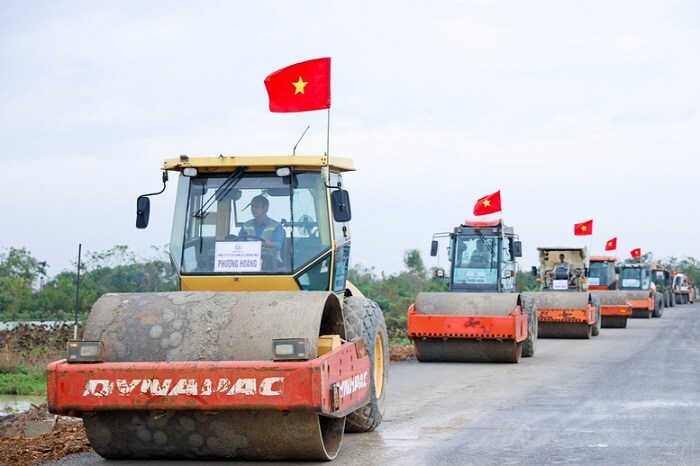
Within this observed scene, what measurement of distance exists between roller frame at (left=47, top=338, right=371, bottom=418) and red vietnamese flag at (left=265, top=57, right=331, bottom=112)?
13.7ft

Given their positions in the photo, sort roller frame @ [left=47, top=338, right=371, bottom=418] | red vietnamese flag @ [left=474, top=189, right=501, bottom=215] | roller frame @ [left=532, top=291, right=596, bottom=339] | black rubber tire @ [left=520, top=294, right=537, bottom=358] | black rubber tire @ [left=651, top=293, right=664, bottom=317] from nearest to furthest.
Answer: roller frame @ [left=47, top=338, right=371, bottom=418]
black rubber tire @ [left=520, top=294, right=537, bottom=358]
red vietnamese flag @ [left=474, top=189, right=501, bottom=215]
roller frame @ [left=532, top=291, right=596, bottom=339]
black rubber tire @ [left=651, top=293, right=664, bottom=317]

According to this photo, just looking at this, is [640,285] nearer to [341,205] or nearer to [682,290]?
[682,290]

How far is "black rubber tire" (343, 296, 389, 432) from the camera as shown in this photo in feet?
32.9

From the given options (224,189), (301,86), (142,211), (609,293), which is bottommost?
(609,293)

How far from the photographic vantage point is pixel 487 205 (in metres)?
25.5

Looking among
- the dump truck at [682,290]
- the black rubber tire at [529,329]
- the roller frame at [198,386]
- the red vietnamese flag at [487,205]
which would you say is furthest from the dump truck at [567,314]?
the dump truck at [682,290]

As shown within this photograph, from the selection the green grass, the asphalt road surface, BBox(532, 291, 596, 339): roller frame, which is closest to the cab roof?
the asphalt road surface

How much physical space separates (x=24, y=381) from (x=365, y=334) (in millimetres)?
11705

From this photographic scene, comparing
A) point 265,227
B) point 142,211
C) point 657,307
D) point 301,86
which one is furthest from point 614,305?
point 142,211

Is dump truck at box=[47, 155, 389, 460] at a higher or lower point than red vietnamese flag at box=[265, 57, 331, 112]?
lower

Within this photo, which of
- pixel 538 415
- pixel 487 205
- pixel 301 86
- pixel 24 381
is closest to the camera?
pixel 301 86

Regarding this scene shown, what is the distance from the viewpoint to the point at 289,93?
11.9 m

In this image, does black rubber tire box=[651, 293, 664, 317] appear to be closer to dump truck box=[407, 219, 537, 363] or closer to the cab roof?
dump truck box=[407, 219, 537, 363]

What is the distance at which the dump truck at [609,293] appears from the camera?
36.9 metres
